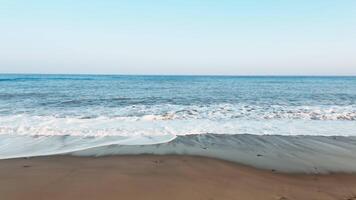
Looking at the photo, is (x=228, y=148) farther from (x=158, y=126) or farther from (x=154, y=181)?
(x=158, y=126)

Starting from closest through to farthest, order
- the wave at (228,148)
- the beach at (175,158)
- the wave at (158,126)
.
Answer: the beach at (175,158)
the wave at (228,148)
the wave at (158,126)

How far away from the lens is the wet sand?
4.48 m

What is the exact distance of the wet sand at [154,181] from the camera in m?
4.48

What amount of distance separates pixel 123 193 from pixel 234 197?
5.43 feet

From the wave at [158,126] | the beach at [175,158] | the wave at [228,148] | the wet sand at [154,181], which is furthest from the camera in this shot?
the wave at [158,126]

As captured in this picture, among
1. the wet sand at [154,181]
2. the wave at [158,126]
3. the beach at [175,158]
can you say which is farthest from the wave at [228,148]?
the wave at [158,126]

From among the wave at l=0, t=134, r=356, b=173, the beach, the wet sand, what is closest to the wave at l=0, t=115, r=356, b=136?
the beach

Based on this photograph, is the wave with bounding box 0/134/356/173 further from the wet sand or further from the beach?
the wet sand

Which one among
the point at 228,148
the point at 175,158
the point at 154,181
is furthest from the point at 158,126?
the point at 154,181

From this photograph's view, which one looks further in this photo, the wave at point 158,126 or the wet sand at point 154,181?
the wave at point 158,126

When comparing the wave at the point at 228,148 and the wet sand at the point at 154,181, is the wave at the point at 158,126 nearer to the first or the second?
the wave at the point at 228,148

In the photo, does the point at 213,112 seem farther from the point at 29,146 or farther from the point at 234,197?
the point at 234,197

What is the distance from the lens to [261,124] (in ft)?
36.2

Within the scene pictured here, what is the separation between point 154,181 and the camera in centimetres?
507
